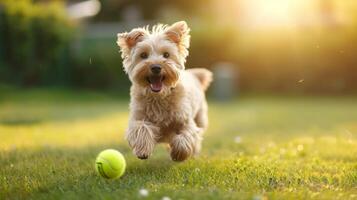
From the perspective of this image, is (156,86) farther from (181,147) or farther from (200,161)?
(200,161)

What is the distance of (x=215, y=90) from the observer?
2311 centimetres

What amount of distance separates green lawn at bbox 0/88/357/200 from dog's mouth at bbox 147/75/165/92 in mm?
885

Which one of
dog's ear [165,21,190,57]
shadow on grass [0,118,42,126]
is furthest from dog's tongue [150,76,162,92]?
shadow on grass [0,118,42,126]

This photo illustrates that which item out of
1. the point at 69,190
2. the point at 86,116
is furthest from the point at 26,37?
the point at 69,190

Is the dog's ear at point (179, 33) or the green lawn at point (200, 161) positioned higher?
the dog's ear at point (179, 33)

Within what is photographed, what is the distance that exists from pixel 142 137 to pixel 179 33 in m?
1.34

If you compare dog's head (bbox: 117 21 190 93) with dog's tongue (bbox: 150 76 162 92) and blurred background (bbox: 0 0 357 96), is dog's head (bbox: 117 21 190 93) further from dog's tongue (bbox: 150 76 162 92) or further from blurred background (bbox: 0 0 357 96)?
blurred background (bbox: 0 0 357 96)

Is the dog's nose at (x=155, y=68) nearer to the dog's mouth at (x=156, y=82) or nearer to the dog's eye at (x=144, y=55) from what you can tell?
the dog's mouth at (x=156, y=82)

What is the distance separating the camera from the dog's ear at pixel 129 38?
6.68 metres

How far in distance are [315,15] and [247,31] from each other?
125 inches

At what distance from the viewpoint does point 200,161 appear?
6789 mm

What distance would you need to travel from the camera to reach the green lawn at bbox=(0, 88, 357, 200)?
5.06 meters

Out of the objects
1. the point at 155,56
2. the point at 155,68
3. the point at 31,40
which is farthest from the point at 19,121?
the point at 31,40

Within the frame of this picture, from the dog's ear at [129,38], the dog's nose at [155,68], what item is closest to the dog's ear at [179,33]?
the dog's ear at [129,38]
